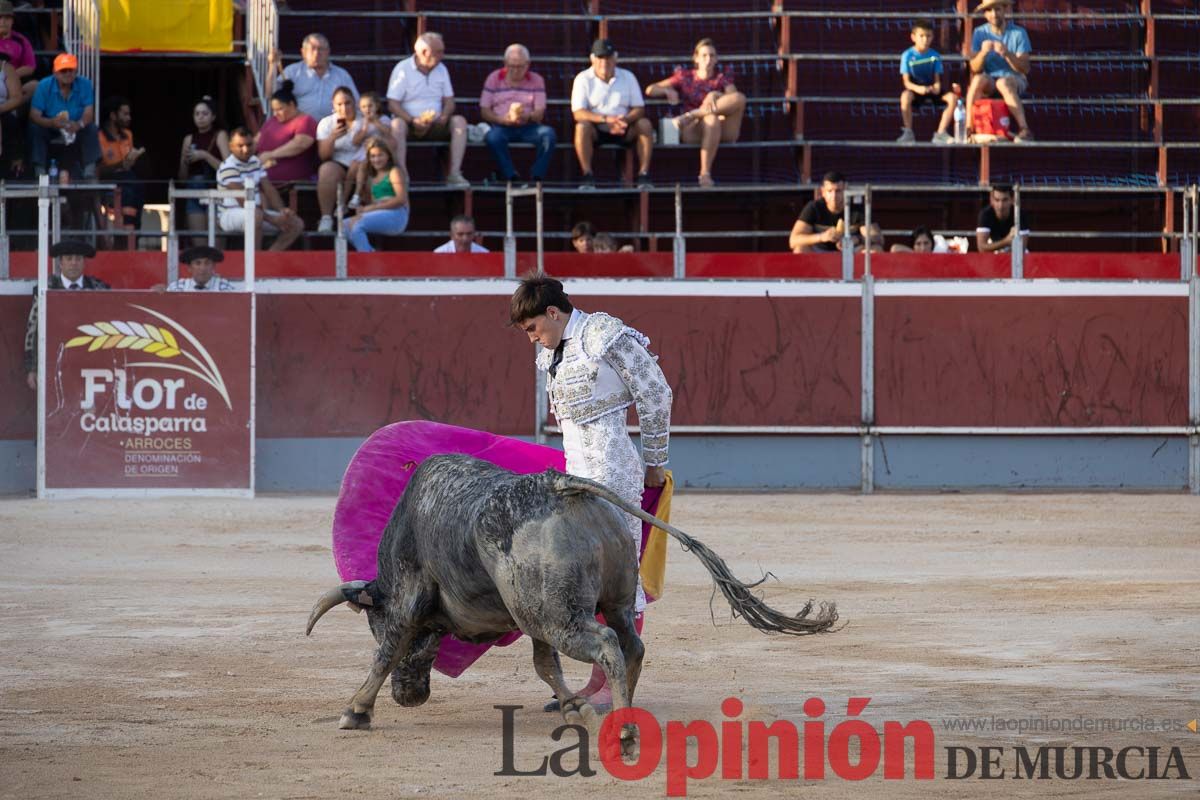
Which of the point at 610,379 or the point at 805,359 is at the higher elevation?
the point at 610,379

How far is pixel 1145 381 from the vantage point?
Answer: 13.0 metres

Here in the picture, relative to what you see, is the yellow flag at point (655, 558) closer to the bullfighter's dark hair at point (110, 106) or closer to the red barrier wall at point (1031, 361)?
the red barrier wall at point (1031, 361)

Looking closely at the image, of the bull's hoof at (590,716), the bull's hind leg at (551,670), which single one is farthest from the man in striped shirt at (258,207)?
the bull's hoof at (590,716)

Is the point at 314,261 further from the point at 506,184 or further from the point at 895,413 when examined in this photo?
the point at 895,413

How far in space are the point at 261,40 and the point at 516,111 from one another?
2.36 metres

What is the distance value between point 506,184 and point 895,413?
3.63 meters

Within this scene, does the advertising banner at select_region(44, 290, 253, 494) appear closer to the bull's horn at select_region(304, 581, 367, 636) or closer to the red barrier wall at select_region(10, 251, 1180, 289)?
the red barrier wall at select_region(10, 251, 1180, 289)

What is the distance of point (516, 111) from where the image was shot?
14.1 m

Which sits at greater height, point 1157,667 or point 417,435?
point 417,435

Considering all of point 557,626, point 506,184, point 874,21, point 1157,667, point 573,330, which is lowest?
point 1157,667

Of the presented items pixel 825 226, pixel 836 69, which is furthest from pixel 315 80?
pixel 836 69

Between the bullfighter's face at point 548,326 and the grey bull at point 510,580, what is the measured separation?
15.4 inches

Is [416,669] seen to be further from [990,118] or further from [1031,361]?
[990,118]

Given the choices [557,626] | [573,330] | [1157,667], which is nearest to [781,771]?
[557,626]
